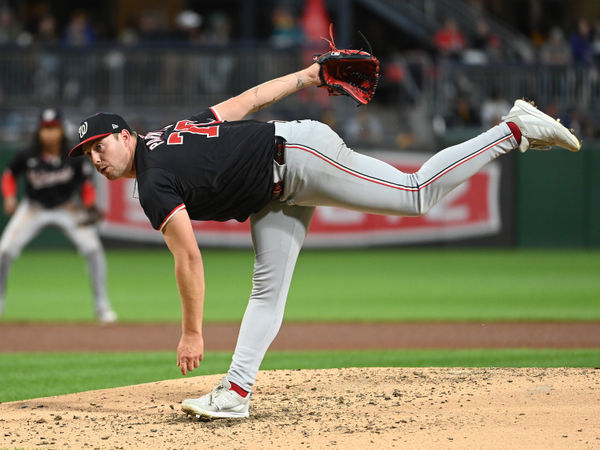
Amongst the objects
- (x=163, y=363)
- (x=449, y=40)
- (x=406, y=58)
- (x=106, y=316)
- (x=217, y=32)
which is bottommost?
(x=163, y=363)

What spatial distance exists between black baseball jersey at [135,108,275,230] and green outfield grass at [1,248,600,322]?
17.7 feet

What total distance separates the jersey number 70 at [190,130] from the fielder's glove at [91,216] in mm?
4904

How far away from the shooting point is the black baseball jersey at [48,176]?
9.60 m

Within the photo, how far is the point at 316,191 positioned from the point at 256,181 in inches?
12.2

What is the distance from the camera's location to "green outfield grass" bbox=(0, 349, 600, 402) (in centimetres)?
670

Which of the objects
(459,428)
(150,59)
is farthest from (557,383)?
(150,59)

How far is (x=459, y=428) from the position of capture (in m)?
4.54

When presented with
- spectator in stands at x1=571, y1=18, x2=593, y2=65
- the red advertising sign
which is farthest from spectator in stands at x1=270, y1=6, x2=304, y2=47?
spectator in stands at x1=571, y1=18, x2=593, y2=65

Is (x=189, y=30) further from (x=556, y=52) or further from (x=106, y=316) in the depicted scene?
(x=106, y=316)

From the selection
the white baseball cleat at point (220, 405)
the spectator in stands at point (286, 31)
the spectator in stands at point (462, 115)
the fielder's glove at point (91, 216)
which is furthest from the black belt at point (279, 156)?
the spectator in stands at point (286, 31)

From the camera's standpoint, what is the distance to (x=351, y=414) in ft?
16.1

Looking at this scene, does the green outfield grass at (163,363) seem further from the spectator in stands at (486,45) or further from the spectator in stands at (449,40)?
the spectator in stands at (486,45)

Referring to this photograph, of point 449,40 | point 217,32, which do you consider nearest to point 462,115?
point 449,40

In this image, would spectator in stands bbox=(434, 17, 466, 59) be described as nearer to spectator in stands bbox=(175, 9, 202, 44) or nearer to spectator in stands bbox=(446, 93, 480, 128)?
spectator in stands bbox=(446, 93, 480, 128)
